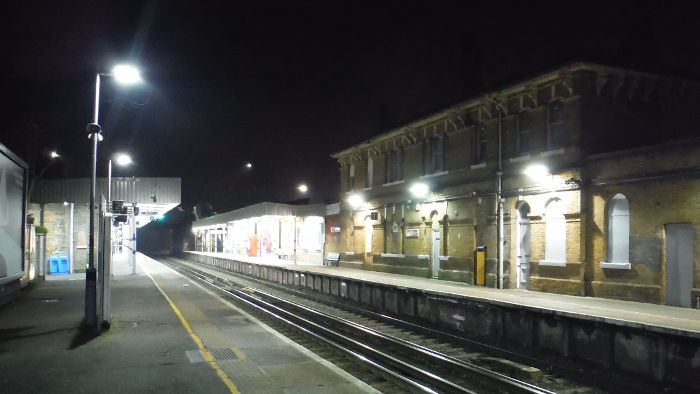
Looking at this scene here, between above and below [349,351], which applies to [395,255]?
above

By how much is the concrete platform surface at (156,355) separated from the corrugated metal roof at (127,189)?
45.6 feet

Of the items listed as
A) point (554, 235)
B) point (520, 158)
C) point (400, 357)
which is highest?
point (520, 158)

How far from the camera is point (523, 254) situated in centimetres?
1905

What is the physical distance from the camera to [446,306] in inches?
586

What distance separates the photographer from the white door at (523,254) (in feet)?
62.2

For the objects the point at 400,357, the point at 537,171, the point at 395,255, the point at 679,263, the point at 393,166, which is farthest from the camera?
the point at 393,166

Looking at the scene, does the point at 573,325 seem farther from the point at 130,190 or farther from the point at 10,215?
the point at 130,190

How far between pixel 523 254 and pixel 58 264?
2487 centimetres

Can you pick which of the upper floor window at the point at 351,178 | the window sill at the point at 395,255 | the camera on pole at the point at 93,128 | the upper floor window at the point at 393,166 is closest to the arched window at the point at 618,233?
the window sill at the point at 395,255

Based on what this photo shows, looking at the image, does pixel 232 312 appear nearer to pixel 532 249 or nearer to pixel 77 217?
pixel 532 249

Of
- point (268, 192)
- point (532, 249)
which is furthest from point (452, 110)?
point (268, 192)

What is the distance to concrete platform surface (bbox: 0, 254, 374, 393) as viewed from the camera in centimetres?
793

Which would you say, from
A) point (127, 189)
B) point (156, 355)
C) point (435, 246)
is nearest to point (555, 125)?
point (435, 246)

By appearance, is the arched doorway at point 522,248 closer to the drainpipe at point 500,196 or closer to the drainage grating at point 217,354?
the drainpipe at point 500,196
